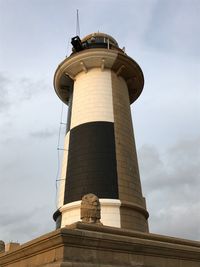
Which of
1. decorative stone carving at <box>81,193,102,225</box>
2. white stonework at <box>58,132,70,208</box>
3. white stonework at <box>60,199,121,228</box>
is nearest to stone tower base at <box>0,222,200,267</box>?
decorative stone carving at <box>81,193,102,225</box>

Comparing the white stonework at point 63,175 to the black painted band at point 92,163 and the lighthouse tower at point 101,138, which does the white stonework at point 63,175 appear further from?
the black painted band at point 92,163

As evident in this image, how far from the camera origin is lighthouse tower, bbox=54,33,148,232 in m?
16.7

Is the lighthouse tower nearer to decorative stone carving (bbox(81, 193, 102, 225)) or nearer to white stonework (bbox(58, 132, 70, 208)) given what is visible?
white stonework (bbox(58, 132, 70, 208))

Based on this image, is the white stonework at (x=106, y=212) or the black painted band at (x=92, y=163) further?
the black painted band at (x=92, y=163)

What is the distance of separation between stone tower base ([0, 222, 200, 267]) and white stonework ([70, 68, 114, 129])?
921 centimetres

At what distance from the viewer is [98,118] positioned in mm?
18891

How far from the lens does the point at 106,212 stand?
16.1 meters

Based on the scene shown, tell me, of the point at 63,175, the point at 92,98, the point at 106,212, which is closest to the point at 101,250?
the point at 106,212

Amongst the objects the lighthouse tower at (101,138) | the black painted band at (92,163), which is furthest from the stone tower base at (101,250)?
the black painted band at (92,163)

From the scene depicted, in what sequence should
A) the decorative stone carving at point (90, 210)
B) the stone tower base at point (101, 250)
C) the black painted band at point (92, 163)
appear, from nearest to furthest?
the stone tower base at point (101, 250)
the decorative stone carving at point (90, 210)
the black painted band at point (92, 163)

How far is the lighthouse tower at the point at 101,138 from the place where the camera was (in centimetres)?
1666

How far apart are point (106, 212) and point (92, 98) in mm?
6656

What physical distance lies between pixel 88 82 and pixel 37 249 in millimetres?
12467

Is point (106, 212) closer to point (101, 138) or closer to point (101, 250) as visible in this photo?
point (101, 138)
